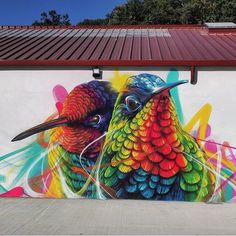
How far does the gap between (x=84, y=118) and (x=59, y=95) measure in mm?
731

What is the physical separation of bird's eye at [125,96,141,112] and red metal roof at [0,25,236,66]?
29.0 inches

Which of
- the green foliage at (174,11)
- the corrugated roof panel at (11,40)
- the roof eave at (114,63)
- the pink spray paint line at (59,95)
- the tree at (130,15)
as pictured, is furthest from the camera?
the tree at (130,15)

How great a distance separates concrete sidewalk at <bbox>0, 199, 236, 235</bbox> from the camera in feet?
22.3

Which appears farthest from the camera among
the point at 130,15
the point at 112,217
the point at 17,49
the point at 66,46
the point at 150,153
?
the point at 130,15

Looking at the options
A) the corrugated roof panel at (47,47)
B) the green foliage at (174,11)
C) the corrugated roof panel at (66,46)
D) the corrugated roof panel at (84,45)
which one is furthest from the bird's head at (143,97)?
the green foliage at (174,11)

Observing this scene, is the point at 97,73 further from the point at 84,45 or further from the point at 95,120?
the point at 84,45

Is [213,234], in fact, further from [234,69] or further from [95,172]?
[234,69]

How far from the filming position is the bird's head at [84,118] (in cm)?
916

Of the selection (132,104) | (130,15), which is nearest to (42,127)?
(132,104)

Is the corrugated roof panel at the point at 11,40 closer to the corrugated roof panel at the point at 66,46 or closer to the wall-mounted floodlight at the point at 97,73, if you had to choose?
the corrugated roof panel at the point at 66,46

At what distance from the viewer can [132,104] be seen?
9.16 meters

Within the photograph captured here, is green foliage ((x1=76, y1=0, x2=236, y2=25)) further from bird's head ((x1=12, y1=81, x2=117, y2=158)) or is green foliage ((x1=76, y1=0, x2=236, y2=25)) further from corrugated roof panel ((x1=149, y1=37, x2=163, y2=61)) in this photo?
bird's head ((x1=12, y1=81, x2=117, y2=158))

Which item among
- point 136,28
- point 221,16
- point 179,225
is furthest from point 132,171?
point 221,16

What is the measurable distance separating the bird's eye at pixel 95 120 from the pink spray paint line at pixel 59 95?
27.4 inches
